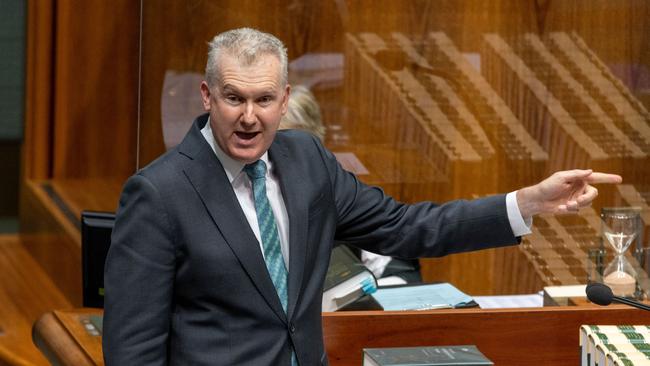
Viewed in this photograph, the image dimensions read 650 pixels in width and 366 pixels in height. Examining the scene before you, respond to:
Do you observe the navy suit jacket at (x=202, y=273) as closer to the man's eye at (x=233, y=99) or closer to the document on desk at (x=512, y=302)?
the man's eye at (x=233, y=99)

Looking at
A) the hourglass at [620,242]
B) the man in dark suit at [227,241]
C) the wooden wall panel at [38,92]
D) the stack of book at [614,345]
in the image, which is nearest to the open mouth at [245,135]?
the man in dark suit at [227,241]

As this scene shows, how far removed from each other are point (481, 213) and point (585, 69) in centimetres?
154

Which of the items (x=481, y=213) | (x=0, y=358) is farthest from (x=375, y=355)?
(x=0, y=358)

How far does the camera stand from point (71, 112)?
4.05m

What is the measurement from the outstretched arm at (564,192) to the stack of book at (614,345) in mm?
250

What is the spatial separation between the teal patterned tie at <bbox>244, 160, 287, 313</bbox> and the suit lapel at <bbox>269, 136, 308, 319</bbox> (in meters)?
0.02

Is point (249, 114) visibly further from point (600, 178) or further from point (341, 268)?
point (341, 268)

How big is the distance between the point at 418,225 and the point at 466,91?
1.47 meters

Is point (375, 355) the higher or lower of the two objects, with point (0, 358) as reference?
higher

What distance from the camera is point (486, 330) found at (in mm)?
2305

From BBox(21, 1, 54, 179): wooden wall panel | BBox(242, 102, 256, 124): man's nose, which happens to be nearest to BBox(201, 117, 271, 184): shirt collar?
BBox(242, 102, 256, 124): man's nose

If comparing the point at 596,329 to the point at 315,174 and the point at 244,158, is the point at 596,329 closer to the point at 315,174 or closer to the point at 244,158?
the point at 315,174

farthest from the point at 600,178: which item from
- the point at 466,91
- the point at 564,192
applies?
the point at 466,91

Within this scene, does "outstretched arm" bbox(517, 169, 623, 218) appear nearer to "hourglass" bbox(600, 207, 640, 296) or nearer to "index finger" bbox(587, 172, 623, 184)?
"index finger" bbox(587, 172, 623, 184)
